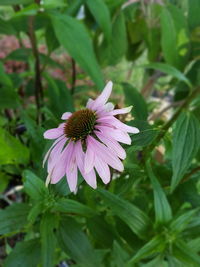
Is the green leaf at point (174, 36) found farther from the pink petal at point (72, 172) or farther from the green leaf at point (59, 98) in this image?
the pink petal at point (72, 172)

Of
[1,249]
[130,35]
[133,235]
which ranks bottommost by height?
[1,249]

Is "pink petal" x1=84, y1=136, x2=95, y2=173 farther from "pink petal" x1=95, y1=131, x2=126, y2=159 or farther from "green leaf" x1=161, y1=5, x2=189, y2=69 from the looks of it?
"green leaf" x1=161, y1=5, x2=189, y2=69

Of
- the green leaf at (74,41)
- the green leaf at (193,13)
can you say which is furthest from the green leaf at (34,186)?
the green leaf at (193,13)

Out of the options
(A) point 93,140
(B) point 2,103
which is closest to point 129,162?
(A) point 93,140

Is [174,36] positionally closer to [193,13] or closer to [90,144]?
[193,13]

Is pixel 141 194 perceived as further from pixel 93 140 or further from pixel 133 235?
pixel 93 140

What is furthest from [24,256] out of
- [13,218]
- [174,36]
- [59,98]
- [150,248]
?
[174,36]
